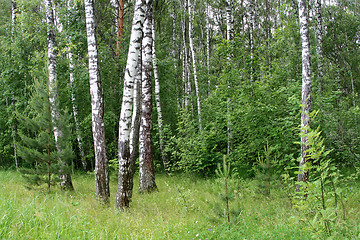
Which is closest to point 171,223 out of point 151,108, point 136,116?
point 136,116

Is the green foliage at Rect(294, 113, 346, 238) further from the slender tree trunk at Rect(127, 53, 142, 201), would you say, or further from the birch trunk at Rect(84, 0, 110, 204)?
the birch trunk at Rect(84, 0, 110, 204)

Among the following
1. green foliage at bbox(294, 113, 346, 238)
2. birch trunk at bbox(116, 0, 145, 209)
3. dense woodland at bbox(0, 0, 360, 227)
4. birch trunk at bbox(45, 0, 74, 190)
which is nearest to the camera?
green foliage at bbox(294, 113, 346, 238)

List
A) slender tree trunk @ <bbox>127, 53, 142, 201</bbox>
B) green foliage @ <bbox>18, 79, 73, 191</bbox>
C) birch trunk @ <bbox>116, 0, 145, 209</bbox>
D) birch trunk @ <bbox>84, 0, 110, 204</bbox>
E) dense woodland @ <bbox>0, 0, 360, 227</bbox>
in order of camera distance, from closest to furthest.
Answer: birch trunk @ <bbox>116, 0, 145, 209</bbox> → dense woodland @ <bbox>0, 0, 360, 227</bbox> → slender tree trunk @ <bbox>127, 53, 142, 201</bbox> → birch trunk @ <bbox>84, 0, 110, 204</bbox> → green foliage @ <bbox>18, 79, 73, 191</bbox>

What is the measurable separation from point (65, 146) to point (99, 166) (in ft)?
8.04

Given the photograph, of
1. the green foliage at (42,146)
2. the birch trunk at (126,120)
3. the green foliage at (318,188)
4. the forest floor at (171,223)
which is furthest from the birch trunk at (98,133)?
the green foliage at (318,188)

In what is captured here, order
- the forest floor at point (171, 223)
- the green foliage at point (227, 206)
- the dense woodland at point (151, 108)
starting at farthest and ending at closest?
the dense woodland at point (151, 108), the green foliage at point (227, 206), the forest floor at point (171, 223)

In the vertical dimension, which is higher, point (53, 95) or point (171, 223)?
point (53, 95)

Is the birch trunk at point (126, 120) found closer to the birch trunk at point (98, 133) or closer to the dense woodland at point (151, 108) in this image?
the dense woodland at point (151, 108)

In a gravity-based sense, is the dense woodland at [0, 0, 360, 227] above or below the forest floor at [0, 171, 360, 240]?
above

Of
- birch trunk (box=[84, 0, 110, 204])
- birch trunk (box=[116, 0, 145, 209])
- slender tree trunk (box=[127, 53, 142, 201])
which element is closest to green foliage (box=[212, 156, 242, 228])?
birch trunk (box=[116, 0, 145, 209])

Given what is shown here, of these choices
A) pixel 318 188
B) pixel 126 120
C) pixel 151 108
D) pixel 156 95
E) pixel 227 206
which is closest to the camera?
pixel 318 188

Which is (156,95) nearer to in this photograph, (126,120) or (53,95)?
(53,95)

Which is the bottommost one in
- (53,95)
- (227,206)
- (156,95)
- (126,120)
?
(227,206)

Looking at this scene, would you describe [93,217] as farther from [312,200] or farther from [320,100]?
[320,100]
